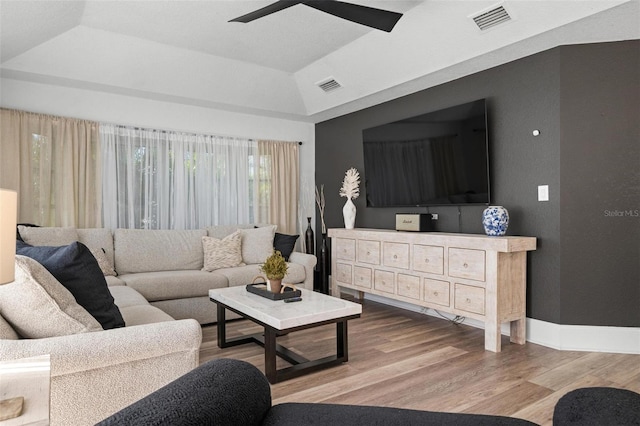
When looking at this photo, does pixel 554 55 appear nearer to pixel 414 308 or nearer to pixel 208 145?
pixel 414 308

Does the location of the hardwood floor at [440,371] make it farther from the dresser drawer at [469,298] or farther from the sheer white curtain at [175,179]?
the sheer white curtain at [175,179]

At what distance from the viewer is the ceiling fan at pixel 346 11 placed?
274 centimetres

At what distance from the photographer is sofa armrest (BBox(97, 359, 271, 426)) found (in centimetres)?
84

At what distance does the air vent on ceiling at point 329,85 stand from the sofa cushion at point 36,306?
12.8 feet

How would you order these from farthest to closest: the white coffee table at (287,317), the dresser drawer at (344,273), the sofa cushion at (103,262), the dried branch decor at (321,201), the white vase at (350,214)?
the dried branch decor at (321,201), the white vase at (350,214), the dresser drawer at (344,273), the sofa cushion at (103,262), the white coffee table at (287,317)

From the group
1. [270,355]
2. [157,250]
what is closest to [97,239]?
[157,250]

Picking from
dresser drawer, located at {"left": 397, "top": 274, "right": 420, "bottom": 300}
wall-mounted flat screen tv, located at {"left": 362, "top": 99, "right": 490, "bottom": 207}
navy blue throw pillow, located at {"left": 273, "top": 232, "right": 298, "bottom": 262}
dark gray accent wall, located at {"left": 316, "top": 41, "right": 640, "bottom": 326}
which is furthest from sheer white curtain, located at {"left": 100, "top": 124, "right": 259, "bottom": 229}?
dark gray accent wall, located at {"left": 316, "top": 41, "right": 640, "bottom": 326}

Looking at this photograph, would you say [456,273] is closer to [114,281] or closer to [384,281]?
[384,281]

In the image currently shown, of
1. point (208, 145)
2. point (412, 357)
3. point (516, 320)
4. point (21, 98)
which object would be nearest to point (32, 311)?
point (412, 357)

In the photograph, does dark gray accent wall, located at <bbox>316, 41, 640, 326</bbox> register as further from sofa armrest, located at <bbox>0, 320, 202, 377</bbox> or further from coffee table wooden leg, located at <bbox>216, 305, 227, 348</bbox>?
sofa armrest, located at <bbox>0, 320, 202, 377</bbox>

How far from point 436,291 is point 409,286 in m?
0.33

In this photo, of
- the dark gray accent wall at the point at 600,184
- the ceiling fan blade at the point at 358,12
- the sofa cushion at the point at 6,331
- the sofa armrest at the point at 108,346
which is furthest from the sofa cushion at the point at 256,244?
the sofa cushion at the point at 6,331

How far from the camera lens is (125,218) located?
16.1 feet

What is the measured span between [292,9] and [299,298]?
237cm
